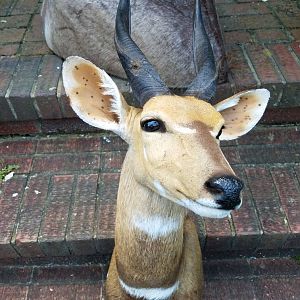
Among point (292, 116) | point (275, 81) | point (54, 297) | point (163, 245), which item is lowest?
point (54, 297)

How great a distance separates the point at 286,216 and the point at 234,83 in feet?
3.00

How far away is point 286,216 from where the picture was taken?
2486mm

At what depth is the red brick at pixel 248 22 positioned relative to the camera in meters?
3.27

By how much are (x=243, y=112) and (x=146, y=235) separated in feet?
2.14

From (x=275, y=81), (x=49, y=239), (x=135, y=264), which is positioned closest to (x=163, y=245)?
(x=135, y=264)

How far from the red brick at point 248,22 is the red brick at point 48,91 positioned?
1349 mm

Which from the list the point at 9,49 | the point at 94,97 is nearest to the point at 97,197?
the point at 94,97

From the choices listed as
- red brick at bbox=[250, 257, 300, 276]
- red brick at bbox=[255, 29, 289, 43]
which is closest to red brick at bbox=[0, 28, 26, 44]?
red brick at bbox=[255, 29, 289, 43]

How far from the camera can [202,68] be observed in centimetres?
166

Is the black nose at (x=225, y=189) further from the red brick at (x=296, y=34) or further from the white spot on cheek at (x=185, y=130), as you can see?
the red brick at (x=296, y=34)

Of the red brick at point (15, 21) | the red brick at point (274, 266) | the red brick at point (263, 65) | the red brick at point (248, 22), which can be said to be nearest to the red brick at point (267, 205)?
the red brick at point (274, 266)

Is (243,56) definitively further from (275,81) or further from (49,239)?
(49,239)

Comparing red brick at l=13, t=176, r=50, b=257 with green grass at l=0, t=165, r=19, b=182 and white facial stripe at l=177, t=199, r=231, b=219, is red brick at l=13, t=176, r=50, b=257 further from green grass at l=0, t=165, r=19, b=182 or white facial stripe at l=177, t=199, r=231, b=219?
white facial stripe at l=177, t=199, r=231, b=219

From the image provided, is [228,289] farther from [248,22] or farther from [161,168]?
[248,22]
